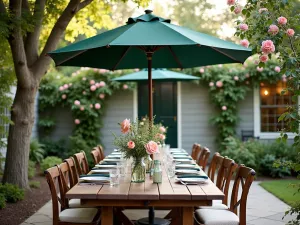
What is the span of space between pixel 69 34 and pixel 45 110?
3.71m

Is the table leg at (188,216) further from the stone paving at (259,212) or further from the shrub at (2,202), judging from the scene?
the shrub at (2,202)

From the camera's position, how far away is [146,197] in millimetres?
3471

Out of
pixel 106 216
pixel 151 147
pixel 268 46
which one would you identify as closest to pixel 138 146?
pixel 151 147

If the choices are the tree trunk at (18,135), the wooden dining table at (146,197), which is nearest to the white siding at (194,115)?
the tree trunk at (18,135)

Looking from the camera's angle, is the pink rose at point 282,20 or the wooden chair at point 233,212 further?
the pink rose at point 282,20

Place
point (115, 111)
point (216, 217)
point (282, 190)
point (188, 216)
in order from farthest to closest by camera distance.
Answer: point (115, 111), point (282, 190), point (216, 217), point (188, 216)

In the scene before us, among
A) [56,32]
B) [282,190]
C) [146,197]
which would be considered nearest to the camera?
[146,197]

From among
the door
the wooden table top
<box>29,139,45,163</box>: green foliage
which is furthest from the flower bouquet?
the door

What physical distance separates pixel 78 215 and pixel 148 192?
0.80 m

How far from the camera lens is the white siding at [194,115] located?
11.7m

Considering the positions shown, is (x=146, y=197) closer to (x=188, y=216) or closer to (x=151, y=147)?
(x=188, y=216)

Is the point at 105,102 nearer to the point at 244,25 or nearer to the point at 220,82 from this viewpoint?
the point at 220,82

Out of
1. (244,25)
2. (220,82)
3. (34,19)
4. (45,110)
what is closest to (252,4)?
(244,25)

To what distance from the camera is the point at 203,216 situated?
398cm
